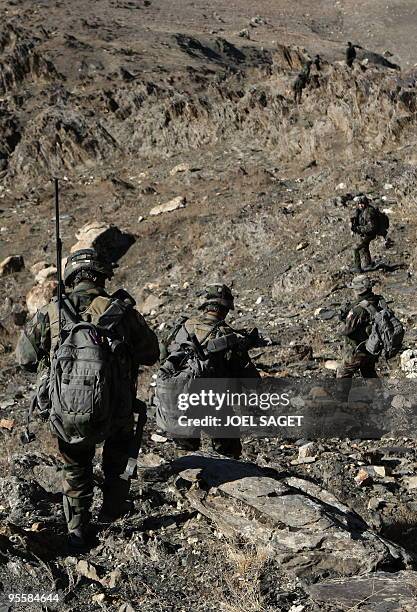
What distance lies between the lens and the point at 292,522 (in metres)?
3.94

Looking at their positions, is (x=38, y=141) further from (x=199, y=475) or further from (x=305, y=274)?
(x=199, y=475)

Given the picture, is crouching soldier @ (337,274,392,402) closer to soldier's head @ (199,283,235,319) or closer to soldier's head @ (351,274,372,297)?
soldier's head @ (351,274,372,297)

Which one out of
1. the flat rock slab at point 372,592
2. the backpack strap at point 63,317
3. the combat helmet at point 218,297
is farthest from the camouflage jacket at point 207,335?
the flat rock slab at point 372,592

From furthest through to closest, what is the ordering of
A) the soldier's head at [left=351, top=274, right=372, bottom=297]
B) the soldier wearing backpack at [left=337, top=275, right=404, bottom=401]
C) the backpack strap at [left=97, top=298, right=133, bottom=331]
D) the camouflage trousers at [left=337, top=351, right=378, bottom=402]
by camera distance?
the camouflage trousers at [left=337, top=351, right=378, bottom=402], the soldier's head at [left=351, top=274, right=372, bottom=297], the soldier wearing backpack at [left=337, top=275, right=404, bottom=401], the backpack strap at [left=97, top=298, right=133, bottom=331]

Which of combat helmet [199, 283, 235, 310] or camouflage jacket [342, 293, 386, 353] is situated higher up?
combat helmet [199, 283, 235, 310]

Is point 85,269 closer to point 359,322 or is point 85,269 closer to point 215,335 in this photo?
point 215,335

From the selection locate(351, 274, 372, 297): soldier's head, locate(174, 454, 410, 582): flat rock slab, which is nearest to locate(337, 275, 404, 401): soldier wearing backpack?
locate(351, 274, 372, 297): soldier's head

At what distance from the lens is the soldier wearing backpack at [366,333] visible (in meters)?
6.83

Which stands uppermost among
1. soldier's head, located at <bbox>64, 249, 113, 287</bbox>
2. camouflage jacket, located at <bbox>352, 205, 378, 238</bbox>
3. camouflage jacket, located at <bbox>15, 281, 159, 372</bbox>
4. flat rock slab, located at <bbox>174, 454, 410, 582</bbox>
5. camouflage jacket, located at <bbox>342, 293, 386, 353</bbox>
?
camouflage jacket, located at <bbox>352, 205, 378, 238</bbox>

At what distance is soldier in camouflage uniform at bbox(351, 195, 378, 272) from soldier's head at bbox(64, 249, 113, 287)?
7293 millimetres

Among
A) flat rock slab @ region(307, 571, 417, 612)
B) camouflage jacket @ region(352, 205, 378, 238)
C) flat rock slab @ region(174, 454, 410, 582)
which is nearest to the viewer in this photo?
flat rock slab @ region(307, 571, 417, 612)

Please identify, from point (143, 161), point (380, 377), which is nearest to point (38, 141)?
point (143, 161)

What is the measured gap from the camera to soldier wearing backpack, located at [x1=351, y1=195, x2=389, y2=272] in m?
10.9

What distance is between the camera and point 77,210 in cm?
1595
